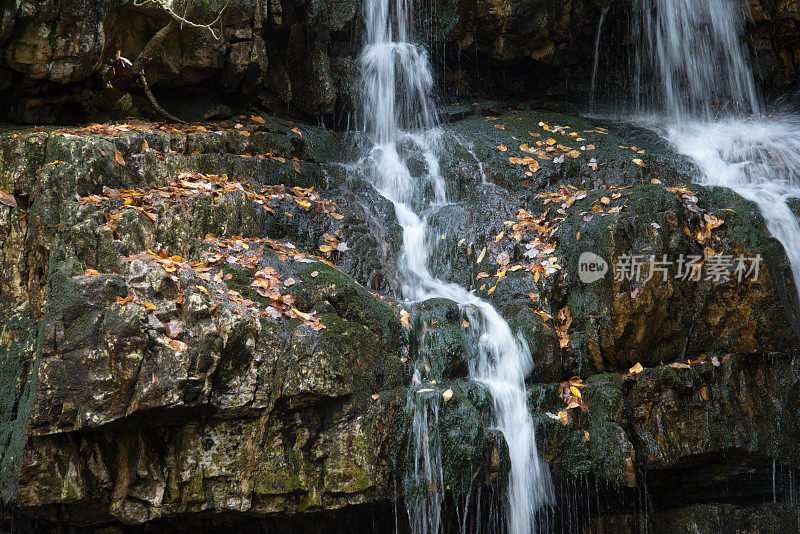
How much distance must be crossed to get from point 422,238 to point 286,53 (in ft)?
15.3

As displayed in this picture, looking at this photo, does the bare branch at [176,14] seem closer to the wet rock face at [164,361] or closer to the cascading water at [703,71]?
the wet rock face at [164,361]

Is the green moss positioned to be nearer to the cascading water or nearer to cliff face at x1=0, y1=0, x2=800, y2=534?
cliff face at x1=0, y1=0, x2=800, y2=534

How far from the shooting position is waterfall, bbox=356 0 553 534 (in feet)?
15.6

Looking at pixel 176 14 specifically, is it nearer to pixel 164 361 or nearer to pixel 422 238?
pixel 422 238

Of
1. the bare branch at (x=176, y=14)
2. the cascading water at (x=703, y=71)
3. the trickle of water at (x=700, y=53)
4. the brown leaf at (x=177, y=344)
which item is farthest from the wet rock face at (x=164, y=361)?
the trickle of water at (x=700, y=53)

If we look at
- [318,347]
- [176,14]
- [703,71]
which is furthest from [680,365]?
[703,71]

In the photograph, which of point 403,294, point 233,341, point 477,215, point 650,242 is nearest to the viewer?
point 233,341

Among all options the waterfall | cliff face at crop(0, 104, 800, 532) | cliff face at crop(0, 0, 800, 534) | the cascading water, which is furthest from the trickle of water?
cliff face at crop(0, 104, 800, 532)

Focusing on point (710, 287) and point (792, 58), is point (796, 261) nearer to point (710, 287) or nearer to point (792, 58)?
point (710, 287)

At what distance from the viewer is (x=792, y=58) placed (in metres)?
10.6

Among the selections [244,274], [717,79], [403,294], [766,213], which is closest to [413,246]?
[403,294]

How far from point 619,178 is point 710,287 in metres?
2.16

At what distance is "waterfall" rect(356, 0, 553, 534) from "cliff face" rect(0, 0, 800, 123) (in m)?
0.42

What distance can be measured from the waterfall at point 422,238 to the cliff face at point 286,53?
0.42 metres
